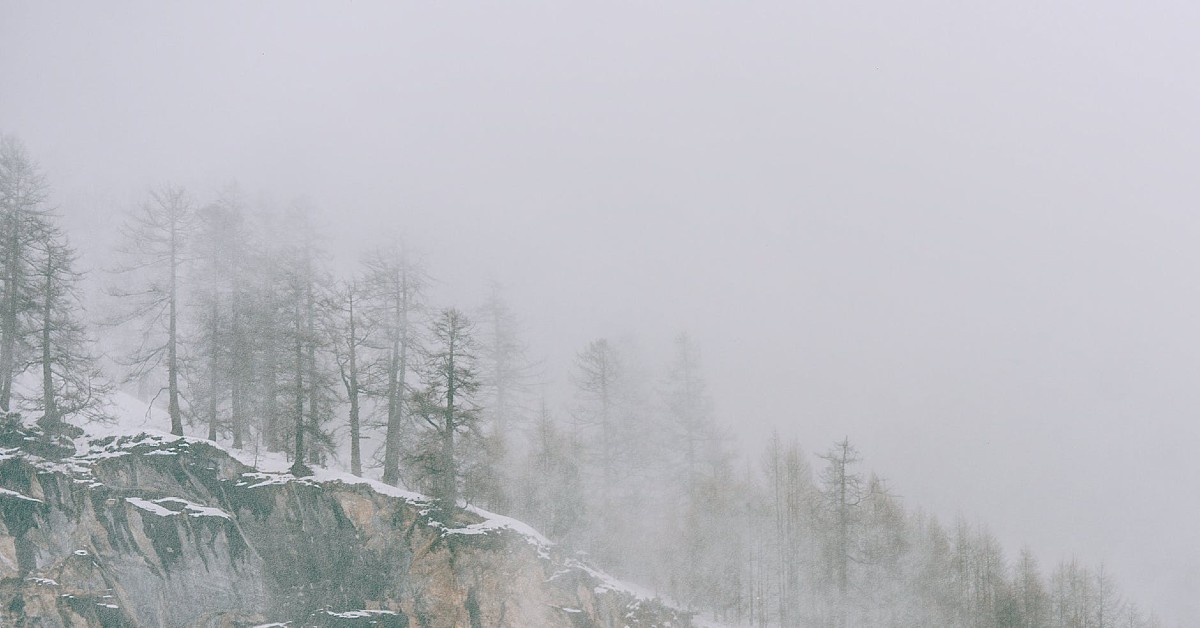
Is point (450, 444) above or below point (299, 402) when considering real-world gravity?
below

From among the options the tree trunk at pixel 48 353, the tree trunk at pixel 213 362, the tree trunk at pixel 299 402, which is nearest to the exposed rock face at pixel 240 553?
the tree trunk at pixel 299 402

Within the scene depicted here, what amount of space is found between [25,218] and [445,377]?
17496 mm

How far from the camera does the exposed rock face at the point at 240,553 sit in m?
25.3

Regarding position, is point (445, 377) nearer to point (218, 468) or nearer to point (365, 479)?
point (365, 479)

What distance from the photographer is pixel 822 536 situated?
1743 inches

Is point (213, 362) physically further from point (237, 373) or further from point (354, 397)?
point (354, 397)

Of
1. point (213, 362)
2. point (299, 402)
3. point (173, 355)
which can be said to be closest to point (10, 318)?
point (173, 355)

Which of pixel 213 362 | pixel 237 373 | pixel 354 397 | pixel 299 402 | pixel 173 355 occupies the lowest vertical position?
pixel 299 402

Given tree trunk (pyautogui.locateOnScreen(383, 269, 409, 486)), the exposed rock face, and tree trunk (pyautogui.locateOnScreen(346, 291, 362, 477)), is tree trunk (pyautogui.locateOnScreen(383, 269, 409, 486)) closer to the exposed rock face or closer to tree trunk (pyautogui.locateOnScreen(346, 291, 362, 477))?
tree trunk (pyautogui.locateOnScreen(346, 291, 362, 477))

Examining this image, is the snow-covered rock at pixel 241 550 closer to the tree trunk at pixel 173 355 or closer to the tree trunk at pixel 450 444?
the tree trunk at pixel 450 444

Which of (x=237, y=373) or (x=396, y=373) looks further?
(x=396, y=373)

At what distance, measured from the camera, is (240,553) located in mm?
26891

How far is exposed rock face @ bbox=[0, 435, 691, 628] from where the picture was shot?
25.3 meters

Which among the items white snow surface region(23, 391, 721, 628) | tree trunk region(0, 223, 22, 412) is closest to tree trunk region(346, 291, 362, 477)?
white snow surface region(23, 391, 721, 628)
